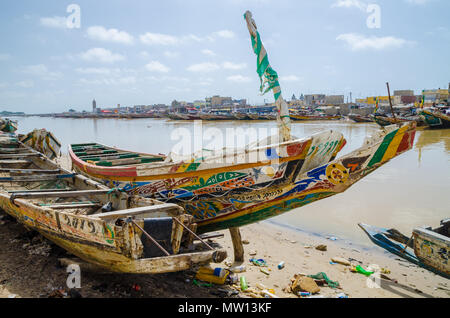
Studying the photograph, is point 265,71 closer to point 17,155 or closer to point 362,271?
point 362,271

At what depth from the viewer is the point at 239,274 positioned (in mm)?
4250

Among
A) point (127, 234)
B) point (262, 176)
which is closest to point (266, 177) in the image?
point (262, 176)

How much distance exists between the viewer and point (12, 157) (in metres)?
7.61

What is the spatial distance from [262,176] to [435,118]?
29424 mm

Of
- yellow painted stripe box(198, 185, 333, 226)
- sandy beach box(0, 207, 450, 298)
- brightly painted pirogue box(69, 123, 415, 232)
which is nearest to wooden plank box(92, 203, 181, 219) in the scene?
sandy beach box(0, 207, 450, 298)

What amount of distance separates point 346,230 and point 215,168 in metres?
3.61

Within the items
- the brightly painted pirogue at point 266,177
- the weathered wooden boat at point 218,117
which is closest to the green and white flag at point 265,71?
the brightly painted pirogue at point 266,177

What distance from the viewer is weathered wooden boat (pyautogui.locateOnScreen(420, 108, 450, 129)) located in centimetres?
2681

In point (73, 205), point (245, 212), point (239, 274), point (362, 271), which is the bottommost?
point (362, 271)

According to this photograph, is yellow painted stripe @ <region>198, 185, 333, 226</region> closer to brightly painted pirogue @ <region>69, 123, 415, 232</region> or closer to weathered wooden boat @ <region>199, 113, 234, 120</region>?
brightly painted pirogue @ <region>69, 123, 415, 232</region>

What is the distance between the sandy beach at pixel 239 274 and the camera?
10.8 feet

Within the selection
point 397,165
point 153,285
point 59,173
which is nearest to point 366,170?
point 153,285

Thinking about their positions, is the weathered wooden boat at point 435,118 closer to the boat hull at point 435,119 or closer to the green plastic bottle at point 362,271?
the boat hull at point 435,119
